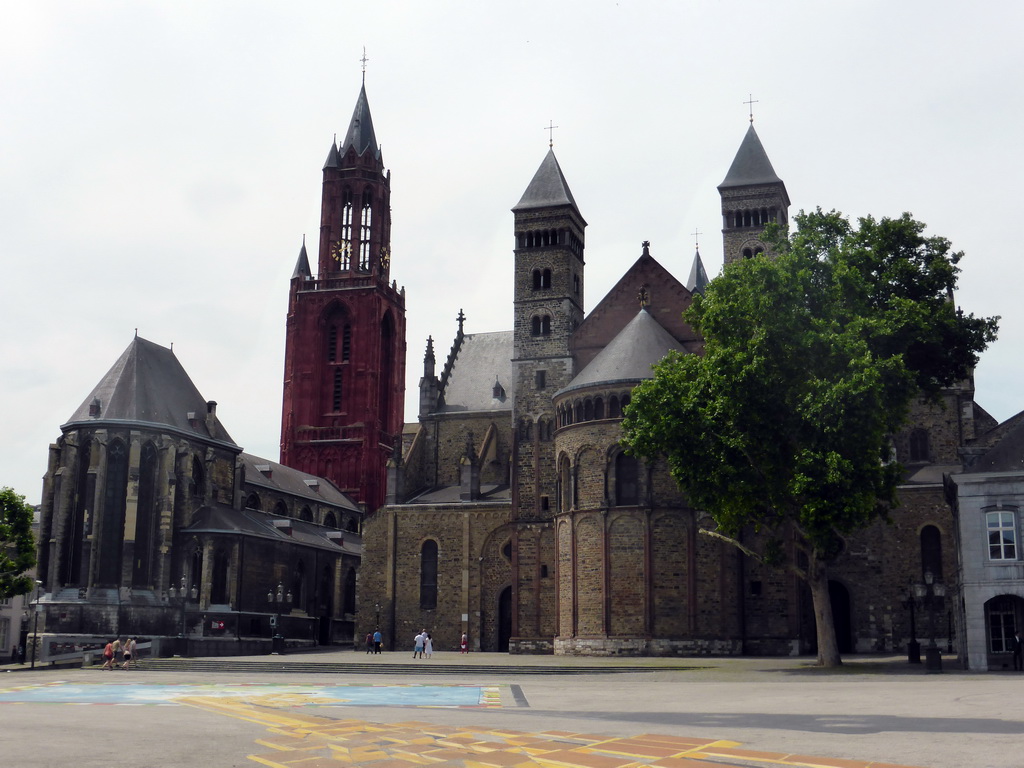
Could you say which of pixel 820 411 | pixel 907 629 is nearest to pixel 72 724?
pixel 820 411

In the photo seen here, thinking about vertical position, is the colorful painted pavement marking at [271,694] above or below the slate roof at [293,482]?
below

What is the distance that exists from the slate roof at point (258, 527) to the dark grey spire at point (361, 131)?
37.8 meters

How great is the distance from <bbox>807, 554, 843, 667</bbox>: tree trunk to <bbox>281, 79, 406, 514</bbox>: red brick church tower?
58858 millimetres

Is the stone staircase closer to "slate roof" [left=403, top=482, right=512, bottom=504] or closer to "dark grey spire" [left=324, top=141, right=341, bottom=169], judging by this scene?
"slate roof" [left=403, top=482, right=512, bottom=504]

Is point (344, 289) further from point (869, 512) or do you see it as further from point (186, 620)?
point (869, 512)

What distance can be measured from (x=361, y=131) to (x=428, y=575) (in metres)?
52.1

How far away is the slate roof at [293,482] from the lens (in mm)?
76562

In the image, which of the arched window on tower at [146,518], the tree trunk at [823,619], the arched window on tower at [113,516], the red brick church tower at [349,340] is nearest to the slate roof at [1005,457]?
the tree trunk at [823,619]

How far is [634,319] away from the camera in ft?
183

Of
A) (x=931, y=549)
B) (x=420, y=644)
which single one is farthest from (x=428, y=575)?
(x=931, y=549)

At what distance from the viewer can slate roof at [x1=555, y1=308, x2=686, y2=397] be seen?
170 ft

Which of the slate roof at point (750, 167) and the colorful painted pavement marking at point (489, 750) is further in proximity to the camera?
the slate roof at point (750, 167)

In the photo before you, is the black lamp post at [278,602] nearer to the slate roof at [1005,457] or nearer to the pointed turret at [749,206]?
the pointed turret at [749,206]

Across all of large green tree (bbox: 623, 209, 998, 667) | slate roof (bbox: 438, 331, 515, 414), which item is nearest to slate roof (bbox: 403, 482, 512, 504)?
slate roof (bbox: 438, 331, 515, 414)
